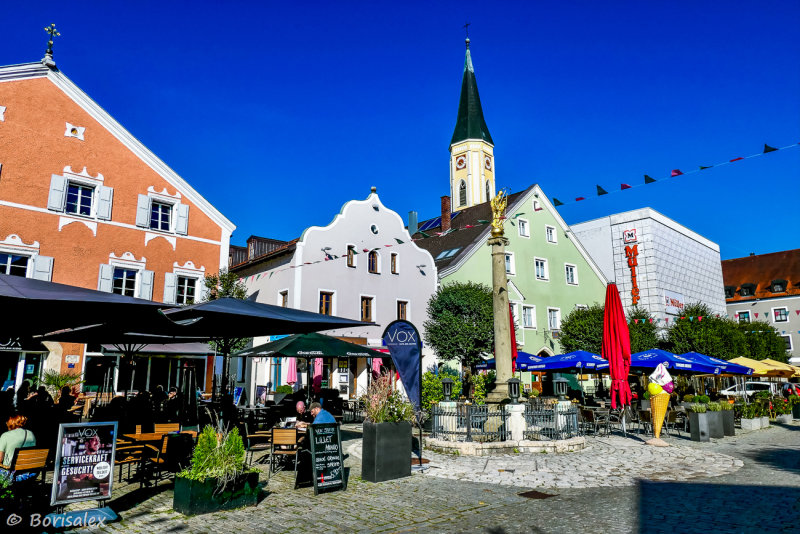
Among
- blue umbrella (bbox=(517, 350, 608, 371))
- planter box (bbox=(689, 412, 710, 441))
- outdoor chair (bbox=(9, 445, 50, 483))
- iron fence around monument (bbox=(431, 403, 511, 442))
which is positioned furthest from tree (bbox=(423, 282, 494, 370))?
outdoor chair (bbox=(9, 445, 50, 483))

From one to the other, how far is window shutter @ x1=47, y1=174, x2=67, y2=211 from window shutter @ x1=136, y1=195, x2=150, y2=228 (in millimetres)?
2551

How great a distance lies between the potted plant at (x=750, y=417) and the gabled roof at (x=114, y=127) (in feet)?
66.9

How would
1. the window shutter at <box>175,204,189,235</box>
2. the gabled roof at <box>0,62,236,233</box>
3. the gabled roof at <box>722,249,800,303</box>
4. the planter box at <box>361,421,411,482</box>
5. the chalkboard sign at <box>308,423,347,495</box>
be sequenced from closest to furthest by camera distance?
the chalkboard sign at <box>308,423,347,495</box>, the planter box at <box>361,421,411,482</box>, the gabled roof at <box>0,62,236,233</box>, the window shutter at <box>175,204,189,235</box>, the gabled roof at <box>722,249,800,303</box>

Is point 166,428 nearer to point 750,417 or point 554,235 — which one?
point 750,417

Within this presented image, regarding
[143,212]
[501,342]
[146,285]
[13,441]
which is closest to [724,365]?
[501,342]

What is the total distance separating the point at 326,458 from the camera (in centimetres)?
832

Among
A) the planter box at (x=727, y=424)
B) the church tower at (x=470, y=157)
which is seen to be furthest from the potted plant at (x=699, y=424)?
the church tower at (x=470, y=157)

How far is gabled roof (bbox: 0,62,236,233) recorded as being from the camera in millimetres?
20172

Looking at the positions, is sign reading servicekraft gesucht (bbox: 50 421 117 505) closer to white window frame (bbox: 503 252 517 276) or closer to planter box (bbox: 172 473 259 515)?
planter box (bbox: 172 473 259 515)

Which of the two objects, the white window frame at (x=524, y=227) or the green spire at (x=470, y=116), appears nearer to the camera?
the white window frame at (x=524, y=227)

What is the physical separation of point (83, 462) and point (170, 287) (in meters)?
16.6

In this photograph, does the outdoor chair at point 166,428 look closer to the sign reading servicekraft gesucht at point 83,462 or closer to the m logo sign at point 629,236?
the sign reading servicekraft gesucht at point 83,462

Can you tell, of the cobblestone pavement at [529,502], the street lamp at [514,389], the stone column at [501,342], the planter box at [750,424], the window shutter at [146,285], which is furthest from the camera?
the window shutter at [146,285]

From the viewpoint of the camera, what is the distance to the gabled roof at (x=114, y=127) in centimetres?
2017
